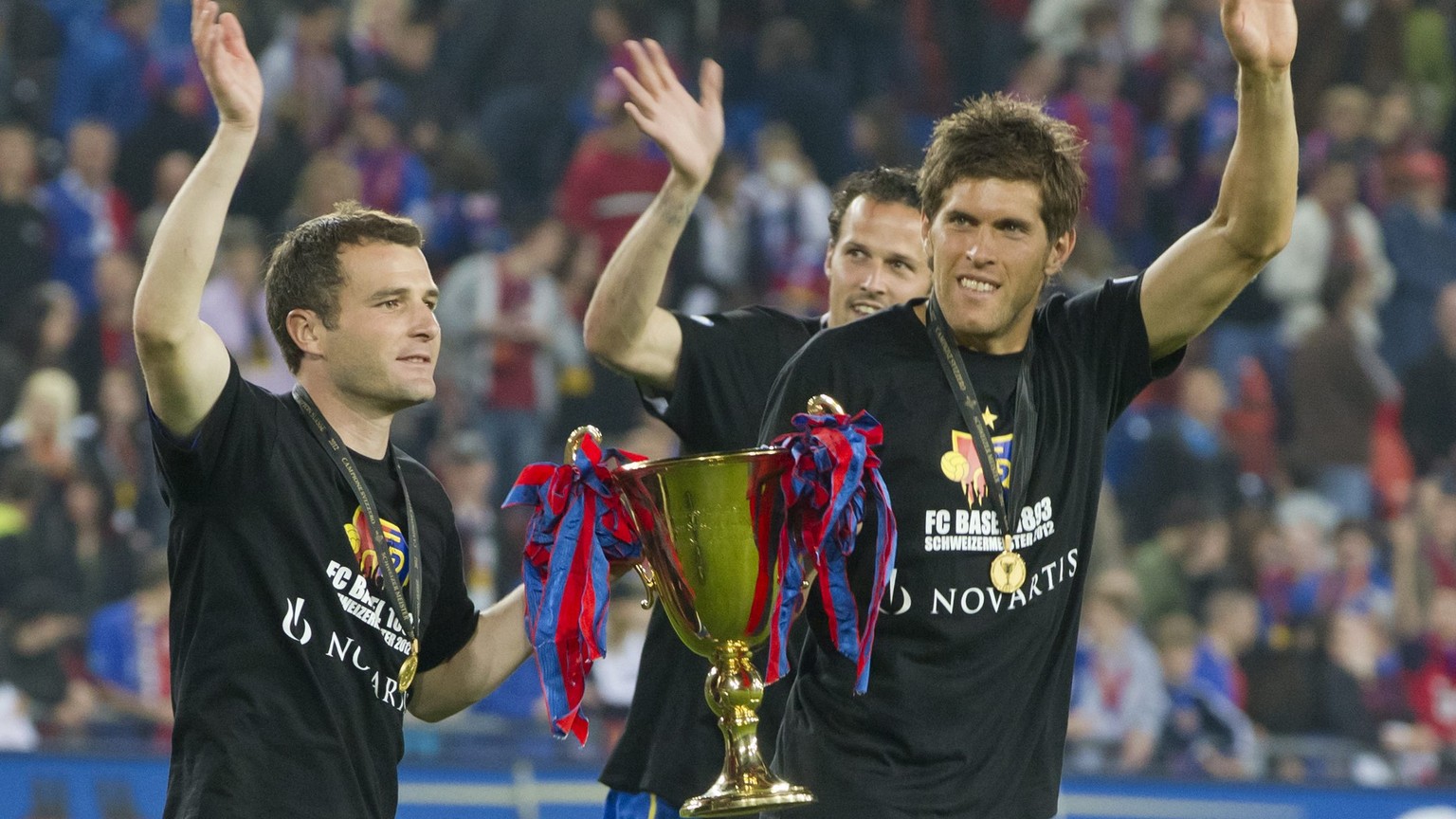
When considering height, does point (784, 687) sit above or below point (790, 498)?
below

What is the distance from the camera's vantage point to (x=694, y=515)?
3.59 metres

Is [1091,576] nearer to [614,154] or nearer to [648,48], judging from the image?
[614,154]

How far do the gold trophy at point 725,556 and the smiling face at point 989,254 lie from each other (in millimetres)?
371

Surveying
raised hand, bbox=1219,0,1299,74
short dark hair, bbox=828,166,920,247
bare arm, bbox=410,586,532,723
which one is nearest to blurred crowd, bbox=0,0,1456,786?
short dark hair, bbox=828,166,920,247

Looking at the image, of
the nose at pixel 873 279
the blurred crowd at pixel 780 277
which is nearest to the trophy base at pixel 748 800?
the nose at pixel 873 279

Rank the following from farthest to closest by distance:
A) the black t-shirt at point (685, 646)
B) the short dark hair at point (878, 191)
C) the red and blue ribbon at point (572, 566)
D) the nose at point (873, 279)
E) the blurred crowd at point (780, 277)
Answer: the blurred crowd at point (780, 277), the short dark hair at point (878, 191), the nose at point (873, 279), the black t-shirt at point (685, 646), the red and blue ribbon at point (572, 566)

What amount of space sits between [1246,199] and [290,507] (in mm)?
1854

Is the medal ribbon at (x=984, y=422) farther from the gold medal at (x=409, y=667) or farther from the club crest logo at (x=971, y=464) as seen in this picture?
the gold medal at (x=409, y=667)

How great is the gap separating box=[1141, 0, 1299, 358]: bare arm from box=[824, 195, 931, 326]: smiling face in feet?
3.54

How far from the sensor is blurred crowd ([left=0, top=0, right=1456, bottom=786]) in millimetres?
9117

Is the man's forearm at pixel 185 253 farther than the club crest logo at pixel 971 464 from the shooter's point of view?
No

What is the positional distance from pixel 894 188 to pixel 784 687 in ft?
4.35

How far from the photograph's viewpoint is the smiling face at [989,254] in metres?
3.66

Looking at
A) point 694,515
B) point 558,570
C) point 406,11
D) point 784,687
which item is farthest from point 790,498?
point 406,11
